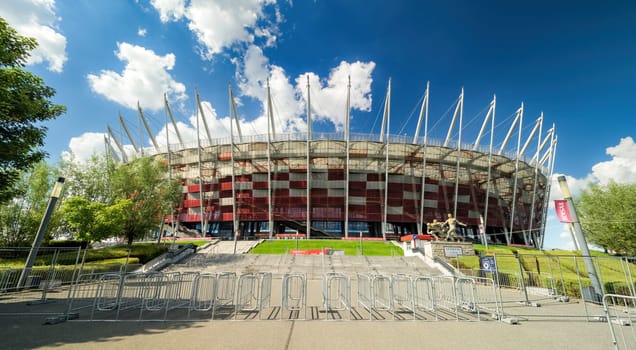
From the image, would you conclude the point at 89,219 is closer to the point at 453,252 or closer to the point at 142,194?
the point at 142,194

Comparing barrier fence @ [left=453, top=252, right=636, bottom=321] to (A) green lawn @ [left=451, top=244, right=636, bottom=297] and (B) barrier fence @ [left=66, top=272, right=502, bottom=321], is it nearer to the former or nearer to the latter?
(A) green lawn @ [left=451, top=244, right=636, bottom=297]

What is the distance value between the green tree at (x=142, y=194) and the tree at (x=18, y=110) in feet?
56.3

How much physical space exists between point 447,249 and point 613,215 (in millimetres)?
20316

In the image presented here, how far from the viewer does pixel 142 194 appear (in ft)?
98.4

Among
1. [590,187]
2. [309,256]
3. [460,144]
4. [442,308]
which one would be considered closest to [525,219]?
[590,187]

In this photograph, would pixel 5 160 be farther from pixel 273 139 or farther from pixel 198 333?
pixel 273 139

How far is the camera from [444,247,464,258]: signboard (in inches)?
859

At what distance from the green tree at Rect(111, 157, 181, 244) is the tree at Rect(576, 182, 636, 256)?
4631 cm

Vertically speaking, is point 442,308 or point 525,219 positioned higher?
point 525,219

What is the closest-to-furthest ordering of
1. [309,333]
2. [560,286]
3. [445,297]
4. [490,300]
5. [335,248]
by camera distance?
[309,333] → [445,297] → [490,300] → [560,286] → [335,248]

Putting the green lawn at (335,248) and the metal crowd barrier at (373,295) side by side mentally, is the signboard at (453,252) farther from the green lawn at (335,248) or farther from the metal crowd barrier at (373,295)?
the metal crowd barrier at (373,295)

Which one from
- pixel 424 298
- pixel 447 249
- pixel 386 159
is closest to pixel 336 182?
pixel 386 159

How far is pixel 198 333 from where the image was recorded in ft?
19.2

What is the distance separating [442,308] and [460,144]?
40.4 metres
